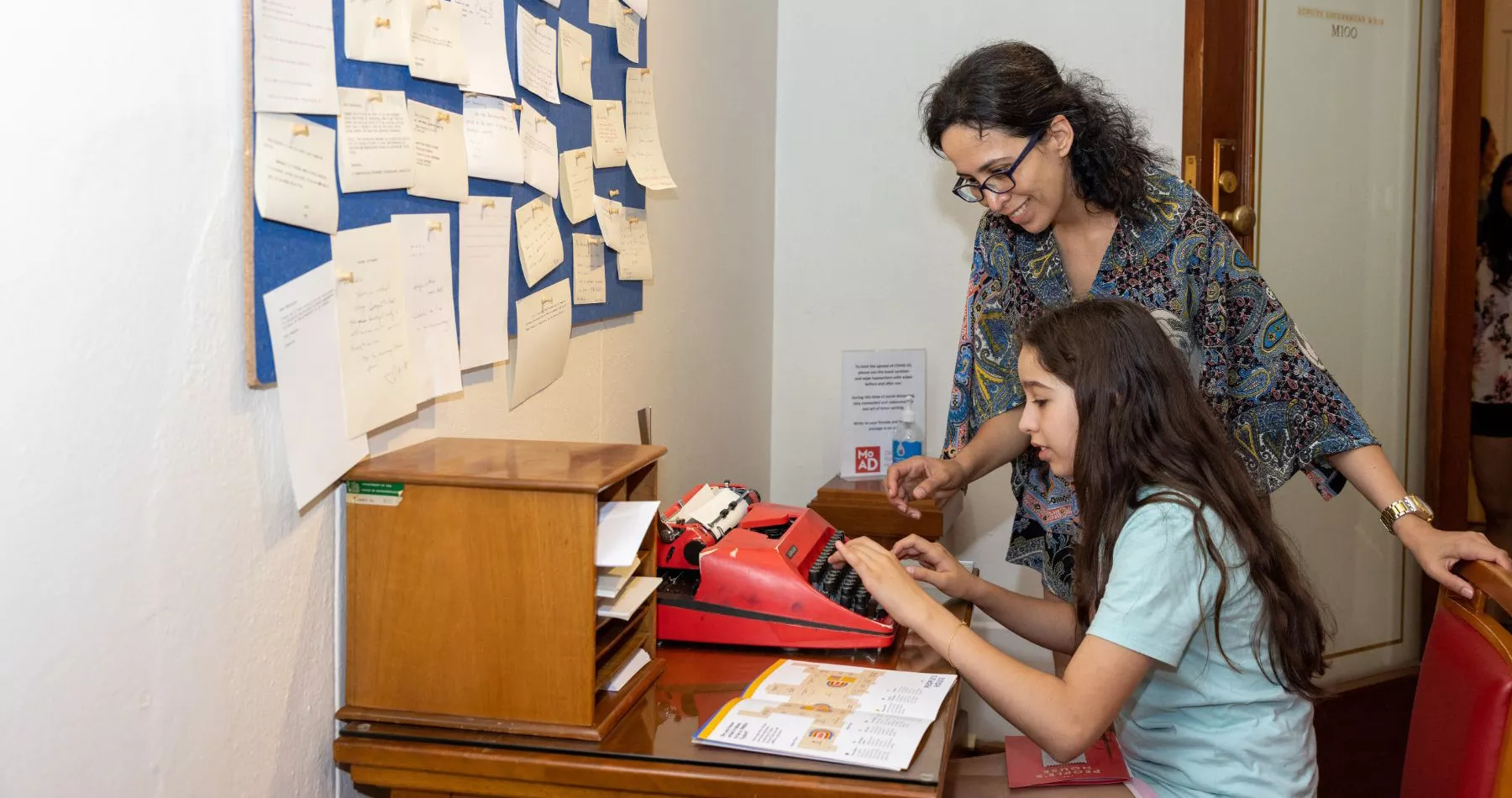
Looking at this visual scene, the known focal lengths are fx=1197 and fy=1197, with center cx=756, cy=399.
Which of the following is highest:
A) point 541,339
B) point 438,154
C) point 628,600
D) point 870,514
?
point 438,154

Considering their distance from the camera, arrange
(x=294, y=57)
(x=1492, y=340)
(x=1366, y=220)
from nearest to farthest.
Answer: (x=294, y=57) → (x=1366, y=220) → (x=1492, y=340)

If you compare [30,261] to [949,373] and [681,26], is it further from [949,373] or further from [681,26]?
[949,373]

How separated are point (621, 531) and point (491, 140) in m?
0.53

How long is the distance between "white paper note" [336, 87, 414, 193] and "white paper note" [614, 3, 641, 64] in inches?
29.1

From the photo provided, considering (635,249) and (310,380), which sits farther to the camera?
(635,249)

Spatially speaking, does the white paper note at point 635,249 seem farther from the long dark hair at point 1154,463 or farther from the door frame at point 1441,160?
the door frame at point 1441,160

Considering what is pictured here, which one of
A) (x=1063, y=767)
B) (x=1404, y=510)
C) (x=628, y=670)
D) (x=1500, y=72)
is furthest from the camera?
(x=1500, y=72)

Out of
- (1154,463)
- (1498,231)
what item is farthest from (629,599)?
(1498,231)

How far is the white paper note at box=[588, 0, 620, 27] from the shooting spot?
1.83m

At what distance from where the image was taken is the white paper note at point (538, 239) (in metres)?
1.58

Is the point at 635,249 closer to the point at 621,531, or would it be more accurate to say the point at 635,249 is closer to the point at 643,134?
the point at 643,134

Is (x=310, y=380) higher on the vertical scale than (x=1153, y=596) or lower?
higher

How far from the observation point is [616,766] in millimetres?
1135

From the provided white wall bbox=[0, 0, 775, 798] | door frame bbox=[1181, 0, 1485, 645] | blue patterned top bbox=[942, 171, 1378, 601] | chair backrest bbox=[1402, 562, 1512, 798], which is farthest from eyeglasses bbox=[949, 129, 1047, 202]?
door frame bbox=[1181, 0, 1485, 645]
